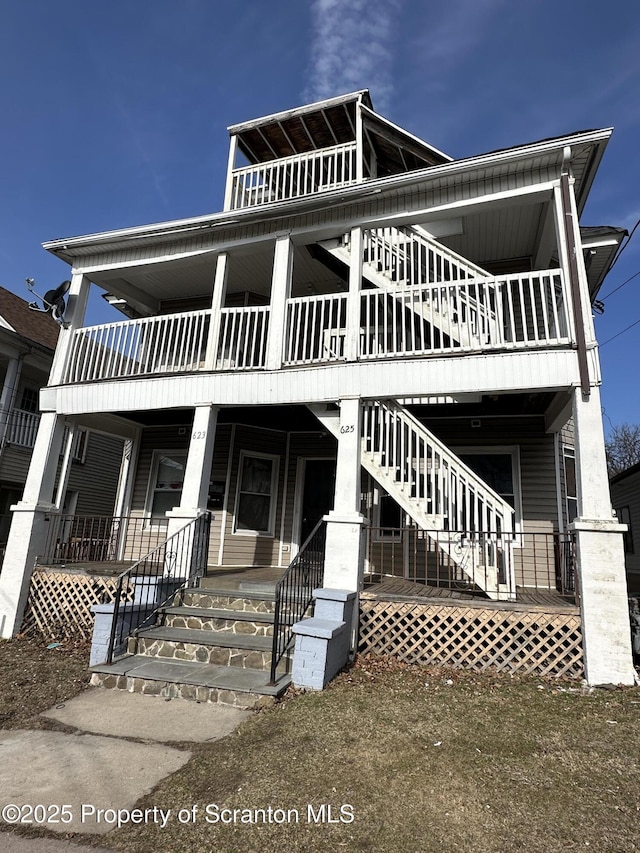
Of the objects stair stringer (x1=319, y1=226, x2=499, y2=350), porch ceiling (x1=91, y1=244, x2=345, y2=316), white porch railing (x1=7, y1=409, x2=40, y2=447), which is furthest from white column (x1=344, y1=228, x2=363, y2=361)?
white porch railing (x1=7, y1=409, x2=40, y2=447)

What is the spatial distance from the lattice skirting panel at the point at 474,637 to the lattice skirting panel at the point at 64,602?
14.0 ft

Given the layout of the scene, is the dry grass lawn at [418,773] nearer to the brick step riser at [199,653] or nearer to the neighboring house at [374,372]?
the brick step riser at [199,653]

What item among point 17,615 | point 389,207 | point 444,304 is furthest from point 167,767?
point 389,207

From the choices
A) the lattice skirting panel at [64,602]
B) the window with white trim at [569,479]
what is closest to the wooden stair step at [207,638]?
the lattice skirting panel at [64,602]

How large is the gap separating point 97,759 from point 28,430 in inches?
529

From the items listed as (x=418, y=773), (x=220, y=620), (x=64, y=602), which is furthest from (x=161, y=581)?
(x=418, y=773)

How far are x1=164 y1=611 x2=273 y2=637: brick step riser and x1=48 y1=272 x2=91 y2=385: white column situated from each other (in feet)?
16.6

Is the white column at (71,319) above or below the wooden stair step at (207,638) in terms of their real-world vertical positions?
above

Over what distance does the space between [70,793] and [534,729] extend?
143 inches

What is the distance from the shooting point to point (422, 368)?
682cm

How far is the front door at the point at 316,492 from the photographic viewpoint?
1066 cm

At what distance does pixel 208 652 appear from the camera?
5.72m

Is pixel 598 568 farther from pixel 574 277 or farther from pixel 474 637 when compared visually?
pixel 574 277

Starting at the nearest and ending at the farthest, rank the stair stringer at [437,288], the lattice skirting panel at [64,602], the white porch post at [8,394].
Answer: the stair stringer at [437,288] < the lattice skirting panel at [64,602] < the white porch post at [8,394]
